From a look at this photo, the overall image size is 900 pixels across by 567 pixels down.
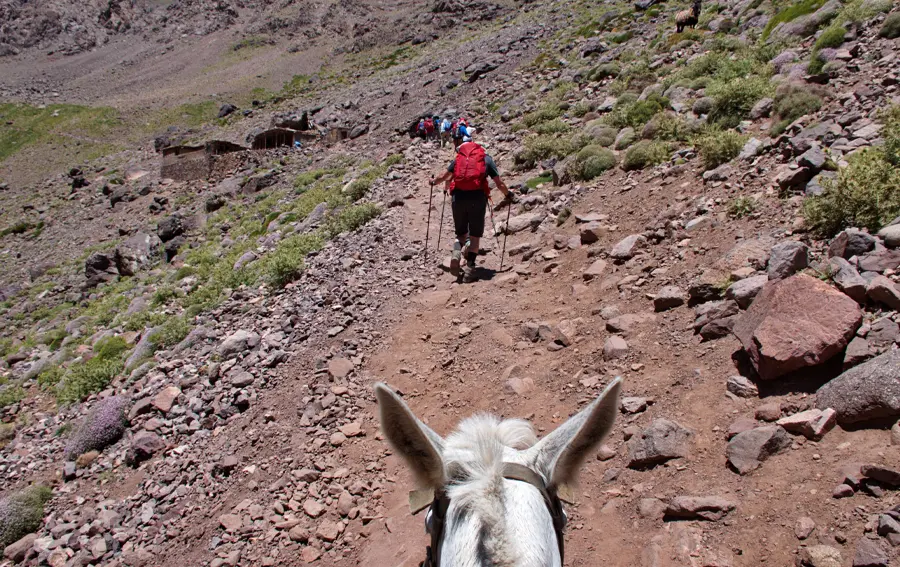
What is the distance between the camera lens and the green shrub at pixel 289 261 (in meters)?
9.92

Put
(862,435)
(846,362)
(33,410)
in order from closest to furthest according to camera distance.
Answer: (862,435)
(846,362)
(33,410)

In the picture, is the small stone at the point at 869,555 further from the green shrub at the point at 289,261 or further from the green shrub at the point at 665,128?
the green shrub at the point at 289,261

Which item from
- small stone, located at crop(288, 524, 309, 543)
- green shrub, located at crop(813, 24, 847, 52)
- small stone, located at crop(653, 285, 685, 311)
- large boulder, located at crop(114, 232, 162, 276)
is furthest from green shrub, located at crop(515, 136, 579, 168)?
large boulder, located at crop(114, 232, 162, 276)

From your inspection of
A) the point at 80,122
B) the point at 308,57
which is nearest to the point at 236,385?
the point at 80,122

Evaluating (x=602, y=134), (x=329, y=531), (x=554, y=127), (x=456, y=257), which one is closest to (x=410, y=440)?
(x=329, y=531)

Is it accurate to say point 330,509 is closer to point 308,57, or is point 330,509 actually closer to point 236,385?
point 236,385

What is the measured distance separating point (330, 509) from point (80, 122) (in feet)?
214

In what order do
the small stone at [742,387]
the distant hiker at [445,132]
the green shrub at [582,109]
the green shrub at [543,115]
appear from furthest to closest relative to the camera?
the distant hiker at [445,132]
the green shrub at [543,115]
the green shrub at [582,109]
the small stone at [742,387]

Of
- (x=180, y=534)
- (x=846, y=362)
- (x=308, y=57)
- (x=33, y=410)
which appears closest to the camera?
(x=846, y=362)

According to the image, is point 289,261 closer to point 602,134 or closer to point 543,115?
point 602,134

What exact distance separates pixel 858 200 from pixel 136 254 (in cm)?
2115

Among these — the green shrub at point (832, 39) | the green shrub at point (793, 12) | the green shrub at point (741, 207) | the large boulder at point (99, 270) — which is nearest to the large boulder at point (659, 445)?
the green shrub at point (741, 207)

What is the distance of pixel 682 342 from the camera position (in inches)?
209

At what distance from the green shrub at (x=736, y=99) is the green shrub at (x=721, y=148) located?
1219 mm
